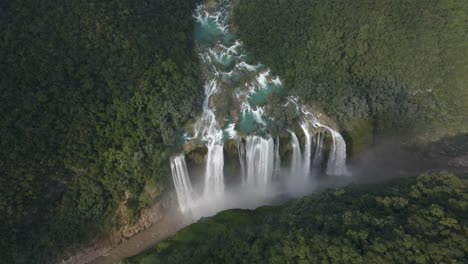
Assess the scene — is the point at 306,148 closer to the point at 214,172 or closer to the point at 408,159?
the point at 214,172

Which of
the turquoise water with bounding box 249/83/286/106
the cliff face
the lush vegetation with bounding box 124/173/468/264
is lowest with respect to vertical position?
the cliff face

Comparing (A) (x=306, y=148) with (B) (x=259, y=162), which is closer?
(B) (x=259, y=162)

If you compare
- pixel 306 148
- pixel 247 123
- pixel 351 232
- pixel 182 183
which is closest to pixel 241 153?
pixel 247 123

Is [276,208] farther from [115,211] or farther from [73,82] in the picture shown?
[73,82]

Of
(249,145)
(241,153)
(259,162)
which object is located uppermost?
(249,145)

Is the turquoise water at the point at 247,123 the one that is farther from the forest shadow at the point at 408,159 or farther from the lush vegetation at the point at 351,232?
the forest shadow at the point at 408,159

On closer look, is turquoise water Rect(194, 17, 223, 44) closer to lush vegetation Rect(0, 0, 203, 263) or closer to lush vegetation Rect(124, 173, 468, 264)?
lush vegetation Rect(0, 0, 203, 263)

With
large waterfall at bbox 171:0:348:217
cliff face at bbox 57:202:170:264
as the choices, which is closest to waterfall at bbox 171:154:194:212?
large waterfall at bbox 171:0:348:217
